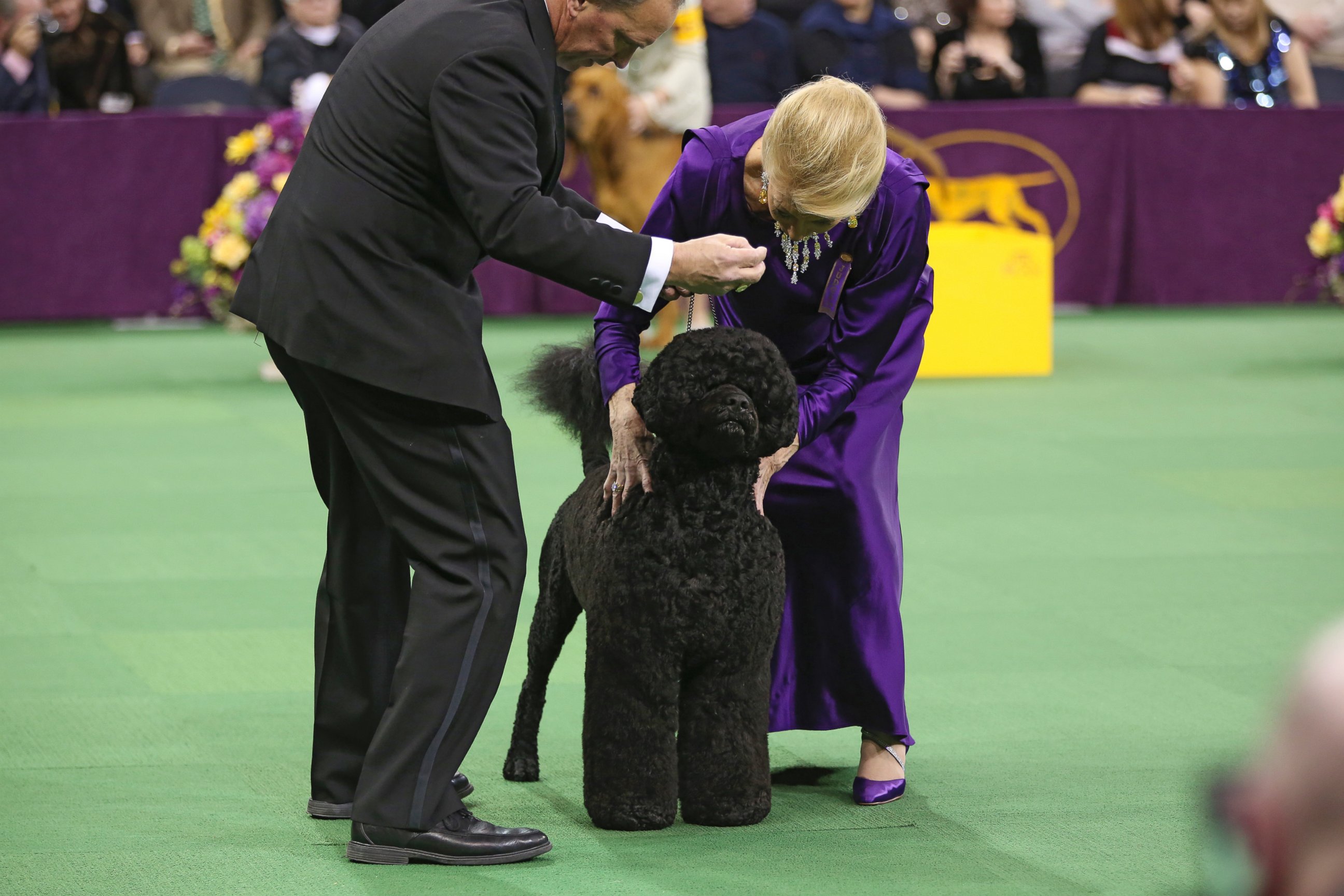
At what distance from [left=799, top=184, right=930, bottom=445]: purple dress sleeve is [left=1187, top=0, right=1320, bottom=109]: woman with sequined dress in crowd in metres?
8.70

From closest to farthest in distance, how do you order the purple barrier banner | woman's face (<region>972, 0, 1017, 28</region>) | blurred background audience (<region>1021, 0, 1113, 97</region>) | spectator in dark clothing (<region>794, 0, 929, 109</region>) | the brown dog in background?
1. the brown dog in background
2. the purple barrier banner
3. woman's face (<region>972, 0, 1017, 28</region>)
4. spectator in dark clothing (<region>794, 0, 929, 109</region>)
5. blurred background audience (<region>1021, 0, 1113, 97</region>)

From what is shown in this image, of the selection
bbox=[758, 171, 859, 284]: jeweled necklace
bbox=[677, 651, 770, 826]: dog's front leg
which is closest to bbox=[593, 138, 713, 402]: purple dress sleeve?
bbox=[758, 171, 859, 284]: jeweled necklace

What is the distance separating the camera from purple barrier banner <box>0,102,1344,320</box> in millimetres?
10328

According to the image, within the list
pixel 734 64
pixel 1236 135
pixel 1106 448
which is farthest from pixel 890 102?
pixel 1106 448

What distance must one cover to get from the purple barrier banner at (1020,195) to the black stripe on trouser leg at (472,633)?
7452 millimetres

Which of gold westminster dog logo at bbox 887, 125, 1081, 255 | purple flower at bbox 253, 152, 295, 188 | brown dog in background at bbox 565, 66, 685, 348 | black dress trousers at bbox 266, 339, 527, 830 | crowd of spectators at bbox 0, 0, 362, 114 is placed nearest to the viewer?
black dress trousers at bbox 266, 339, 527, 830

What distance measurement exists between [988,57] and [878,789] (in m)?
8.47

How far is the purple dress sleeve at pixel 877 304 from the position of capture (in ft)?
10.7

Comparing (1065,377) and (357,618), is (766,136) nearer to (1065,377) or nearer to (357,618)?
(357,618)

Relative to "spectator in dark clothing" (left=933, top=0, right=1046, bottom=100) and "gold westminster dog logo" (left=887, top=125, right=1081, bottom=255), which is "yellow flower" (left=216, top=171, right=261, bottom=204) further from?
"spectator in dark clothing" (left=933, top=0, right=1046, bottom=100)

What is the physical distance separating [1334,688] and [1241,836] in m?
0.10

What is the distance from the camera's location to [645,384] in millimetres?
3000

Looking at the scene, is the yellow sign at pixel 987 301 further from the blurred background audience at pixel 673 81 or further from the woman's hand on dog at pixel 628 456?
the woman's hand on dog at pixel 628 456

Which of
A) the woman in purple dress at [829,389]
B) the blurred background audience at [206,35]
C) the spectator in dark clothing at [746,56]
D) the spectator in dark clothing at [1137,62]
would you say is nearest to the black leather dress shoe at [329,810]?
the woman in purple dress at [829,389]
